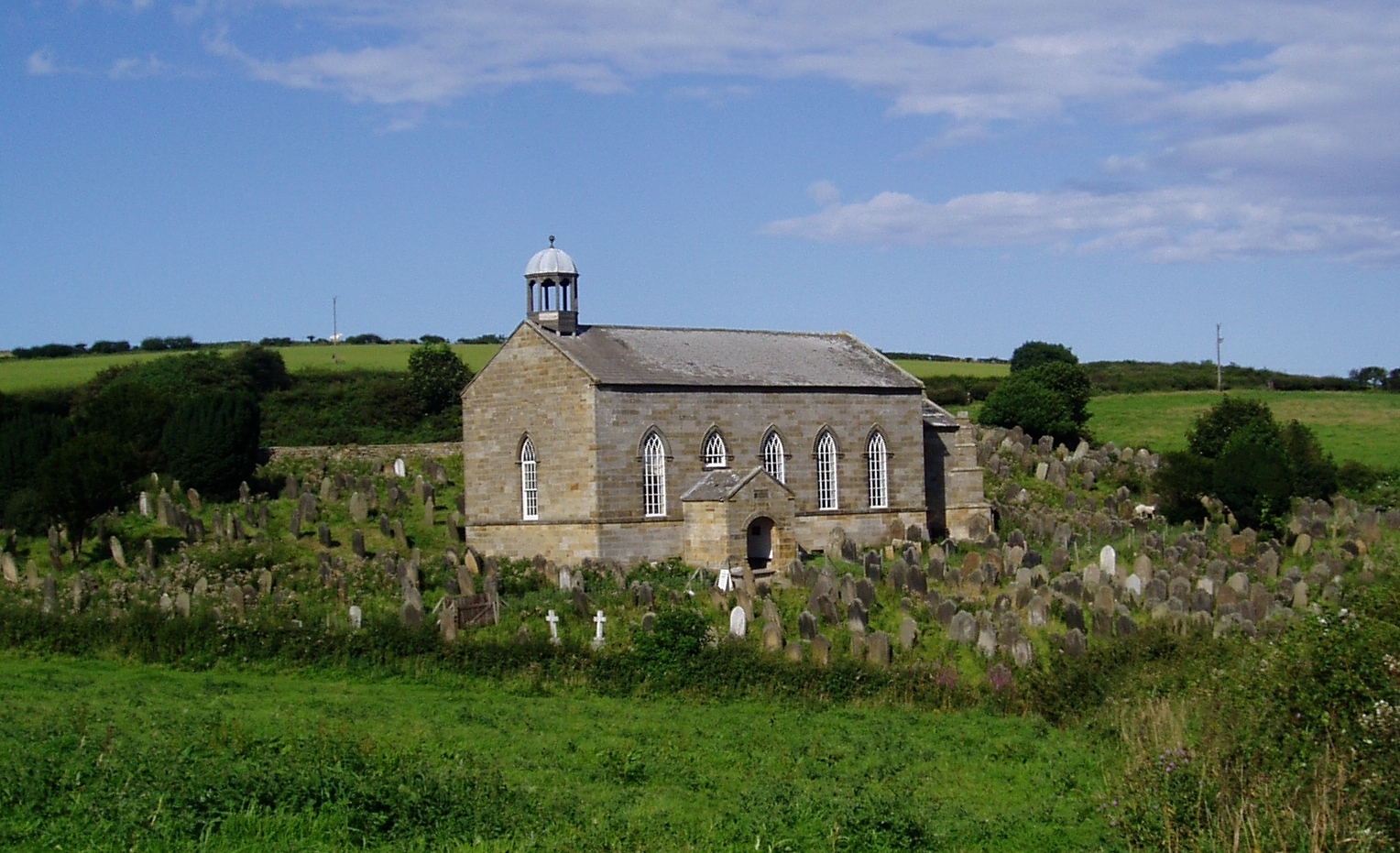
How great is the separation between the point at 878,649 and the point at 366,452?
28008mm

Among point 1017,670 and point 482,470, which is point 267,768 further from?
point 482,470

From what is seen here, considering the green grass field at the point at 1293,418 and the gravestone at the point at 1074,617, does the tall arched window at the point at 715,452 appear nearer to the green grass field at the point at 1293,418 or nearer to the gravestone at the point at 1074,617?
the gravestone at the point at 1074,617

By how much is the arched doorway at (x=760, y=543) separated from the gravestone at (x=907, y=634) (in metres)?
12.0

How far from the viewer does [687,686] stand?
22.4 meters

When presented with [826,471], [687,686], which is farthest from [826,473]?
[687,686]

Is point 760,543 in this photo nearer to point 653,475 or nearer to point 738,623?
point 653,475

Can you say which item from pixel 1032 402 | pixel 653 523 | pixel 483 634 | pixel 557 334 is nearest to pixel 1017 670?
pixel 483 634

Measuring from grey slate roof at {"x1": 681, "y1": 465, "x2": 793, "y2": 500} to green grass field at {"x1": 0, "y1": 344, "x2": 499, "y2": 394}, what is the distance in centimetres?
2964

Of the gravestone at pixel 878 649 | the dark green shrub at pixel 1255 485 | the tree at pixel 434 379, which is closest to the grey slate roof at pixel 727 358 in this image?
the dark green shrub at pixel 1255 485

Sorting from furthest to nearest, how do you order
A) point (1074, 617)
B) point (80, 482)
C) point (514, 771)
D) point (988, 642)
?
point (80, 482) < point (1074, 617) < point (988, 642) < point (514, 771)

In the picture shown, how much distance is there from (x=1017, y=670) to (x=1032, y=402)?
3508 cm

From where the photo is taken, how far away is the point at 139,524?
125 feet

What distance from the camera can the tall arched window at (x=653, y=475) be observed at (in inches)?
1460

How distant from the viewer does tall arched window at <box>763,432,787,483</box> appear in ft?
129
